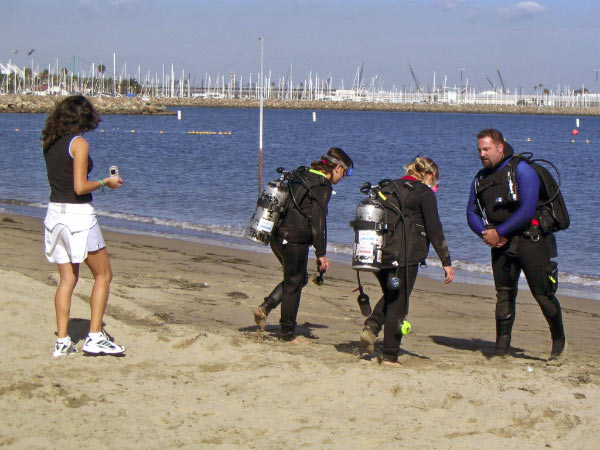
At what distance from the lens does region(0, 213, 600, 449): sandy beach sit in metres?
5.08

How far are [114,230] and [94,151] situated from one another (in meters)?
35.2

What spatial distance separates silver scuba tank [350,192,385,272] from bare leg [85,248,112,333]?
1.85 meters

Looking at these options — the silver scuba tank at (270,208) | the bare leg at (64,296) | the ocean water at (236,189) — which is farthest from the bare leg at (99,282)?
the ocean water at (236,189)

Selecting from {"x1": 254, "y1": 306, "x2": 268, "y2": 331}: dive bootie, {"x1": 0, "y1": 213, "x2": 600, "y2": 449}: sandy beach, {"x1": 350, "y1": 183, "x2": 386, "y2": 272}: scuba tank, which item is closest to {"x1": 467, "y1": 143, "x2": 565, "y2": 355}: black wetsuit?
{"x1": 0, "y1": 213, "x2": 600, "y2": 449}: sandy beach

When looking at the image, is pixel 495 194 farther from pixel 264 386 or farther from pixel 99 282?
pixel 99 282

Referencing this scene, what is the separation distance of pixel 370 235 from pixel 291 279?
121 cm

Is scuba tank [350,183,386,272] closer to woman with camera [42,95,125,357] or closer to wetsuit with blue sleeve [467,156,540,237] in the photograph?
wetsuit with blue sleeve [467,156,540,237]

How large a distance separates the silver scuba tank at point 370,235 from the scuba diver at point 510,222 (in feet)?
3.49

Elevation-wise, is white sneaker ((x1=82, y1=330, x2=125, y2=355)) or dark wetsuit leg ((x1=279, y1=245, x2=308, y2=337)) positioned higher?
dark wetsuit leg ((x1=279, y1=245, x2=308, y2=337))

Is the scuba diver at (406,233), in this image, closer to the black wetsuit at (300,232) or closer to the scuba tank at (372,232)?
the scuba tank at (372,232)

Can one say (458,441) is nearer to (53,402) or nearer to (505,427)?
(505,427)

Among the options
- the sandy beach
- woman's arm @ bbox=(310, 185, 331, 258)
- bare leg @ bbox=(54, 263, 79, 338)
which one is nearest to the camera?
the sandy beach

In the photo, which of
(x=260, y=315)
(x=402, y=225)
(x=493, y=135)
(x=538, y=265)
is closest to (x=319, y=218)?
(x=402, y=225)

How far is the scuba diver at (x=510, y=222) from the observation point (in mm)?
6859
